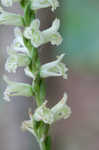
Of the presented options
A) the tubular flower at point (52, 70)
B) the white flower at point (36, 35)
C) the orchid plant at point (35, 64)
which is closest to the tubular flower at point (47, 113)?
the orchid plant at point (35, 64)

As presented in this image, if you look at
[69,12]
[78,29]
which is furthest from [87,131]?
[69,12]

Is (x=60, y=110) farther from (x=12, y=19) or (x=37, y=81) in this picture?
(x=12, y=19)

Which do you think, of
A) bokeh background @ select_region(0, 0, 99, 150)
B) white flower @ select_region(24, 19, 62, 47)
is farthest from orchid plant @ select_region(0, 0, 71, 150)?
bokeh background @ select_region(0, 0, 99, 150)

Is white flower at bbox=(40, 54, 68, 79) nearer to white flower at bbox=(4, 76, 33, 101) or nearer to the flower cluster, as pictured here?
white flower at bbox=(4, 76, 33, 101)

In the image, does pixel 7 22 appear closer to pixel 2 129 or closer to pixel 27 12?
pixel 27 12

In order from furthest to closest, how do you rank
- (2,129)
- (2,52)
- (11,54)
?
1. (2,129)
2. (2,52)
3. (11,54)

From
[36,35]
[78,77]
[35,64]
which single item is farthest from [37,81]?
[78,77]

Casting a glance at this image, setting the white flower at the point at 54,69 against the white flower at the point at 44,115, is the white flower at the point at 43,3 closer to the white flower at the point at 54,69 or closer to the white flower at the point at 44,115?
the white flower at the point at 54,69
